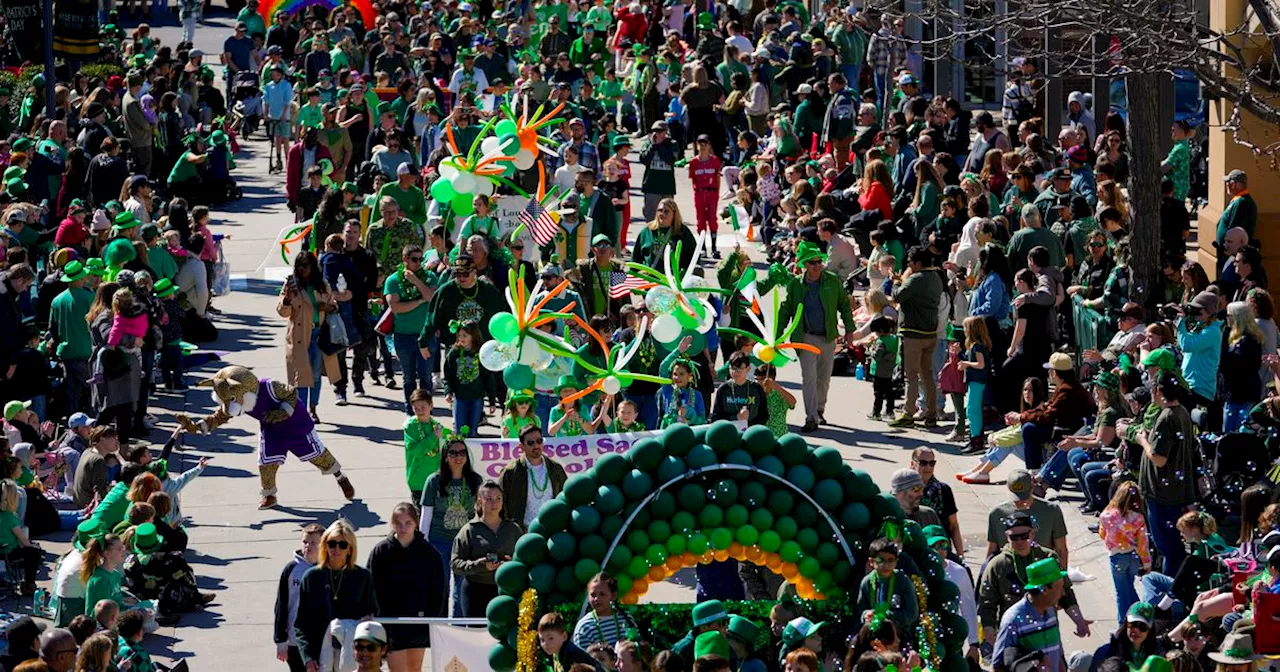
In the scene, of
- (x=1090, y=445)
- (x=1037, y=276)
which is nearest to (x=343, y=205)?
(x=1037, y=276)

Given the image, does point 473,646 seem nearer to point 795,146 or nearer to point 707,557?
point 707,557

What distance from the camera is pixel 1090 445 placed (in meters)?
15.8

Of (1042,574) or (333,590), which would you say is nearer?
(1042,574)

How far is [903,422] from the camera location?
18547 millimetres

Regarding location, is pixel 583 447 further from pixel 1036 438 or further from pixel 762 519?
pixel 762 519

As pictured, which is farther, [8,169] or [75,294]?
[8,169]

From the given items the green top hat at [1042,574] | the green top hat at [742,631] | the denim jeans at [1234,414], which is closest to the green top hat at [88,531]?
the green top hat at [742,631]

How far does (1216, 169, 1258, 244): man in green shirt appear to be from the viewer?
19.4 meters

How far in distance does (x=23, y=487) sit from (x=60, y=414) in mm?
2860

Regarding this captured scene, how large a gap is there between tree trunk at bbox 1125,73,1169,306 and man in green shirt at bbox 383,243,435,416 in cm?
560

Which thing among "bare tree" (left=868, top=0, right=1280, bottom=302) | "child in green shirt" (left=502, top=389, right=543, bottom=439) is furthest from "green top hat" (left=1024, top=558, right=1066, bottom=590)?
"child in green shirt" (left=502, top=389, right=543, bottom=439)

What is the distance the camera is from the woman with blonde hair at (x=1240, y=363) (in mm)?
15898

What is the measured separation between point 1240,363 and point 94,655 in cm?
829

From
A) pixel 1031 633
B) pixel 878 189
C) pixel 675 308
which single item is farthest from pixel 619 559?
pixel 878 189
